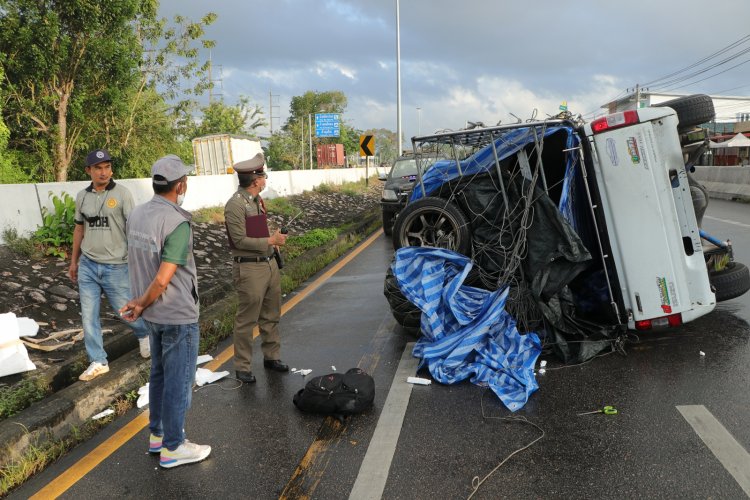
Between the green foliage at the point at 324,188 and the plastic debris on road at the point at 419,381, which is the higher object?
the green foliage at the point at 324,188

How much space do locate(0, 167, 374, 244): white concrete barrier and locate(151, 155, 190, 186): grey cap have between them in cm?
618

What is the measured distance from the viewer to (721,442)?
3.47 metres

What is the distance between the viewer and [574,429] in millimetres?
3756

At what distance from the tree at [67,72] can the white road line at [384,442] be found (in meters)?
13.2

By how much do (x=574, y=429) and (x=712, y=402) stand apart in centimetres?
109

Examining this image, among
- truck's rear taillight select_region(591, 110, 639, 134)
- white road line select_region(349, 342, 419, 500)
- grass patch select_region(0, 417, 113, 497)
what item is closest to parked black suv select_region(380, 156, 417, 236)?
truck's rear taillight select_region(591, 110, 639, 134)

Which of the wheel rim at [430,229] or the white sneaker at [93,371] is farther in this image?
the wheel rim at [430,229]

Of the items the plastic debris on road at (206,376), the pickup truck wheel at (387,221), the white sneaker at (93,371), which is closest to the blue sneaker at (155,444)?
the plastic debris on road at (206,376)

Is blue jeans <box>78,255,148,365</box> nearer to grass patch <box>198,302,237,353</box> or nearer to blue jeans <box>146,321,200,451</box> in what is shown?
grass patch <box>198,302,237,353</box>

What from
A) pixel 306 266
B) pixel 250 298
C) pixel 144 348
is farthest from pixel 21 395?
pixel 306 266

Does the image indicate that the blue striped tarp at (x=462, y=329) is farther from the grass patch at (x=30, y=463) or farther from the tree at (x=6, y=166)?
the tree at (x=6, y=166)

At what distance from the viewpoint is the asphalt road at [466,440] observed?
3172 millimetres

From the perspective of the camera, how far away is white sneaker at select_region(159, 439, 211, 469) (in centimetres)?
351

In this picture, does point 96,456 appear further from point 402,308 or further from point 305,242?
point 305,242
